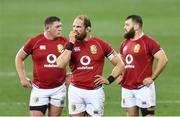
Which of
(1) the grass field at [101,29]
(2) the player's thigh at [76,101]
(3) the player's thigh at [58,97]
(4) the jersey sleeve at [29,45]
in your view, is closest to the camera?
(2) the player's thigh at [76,101]

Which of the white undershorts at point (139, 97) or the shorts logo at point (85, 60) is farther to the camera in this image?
the white undershorts at point (139, 97)

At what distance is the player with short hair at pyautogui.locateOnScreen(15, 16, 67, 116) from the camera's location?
52.5 feet

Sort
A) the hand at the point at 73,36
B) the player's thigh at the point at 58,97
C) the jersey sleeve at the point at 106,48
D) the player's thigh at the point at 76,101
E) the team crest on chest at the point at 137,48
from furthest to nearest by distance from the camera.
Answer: the team crest on chest at the point at 137,48, the player's thigh at the point at 58,97, the jersey sleeve at the point at 106,48, the player's thigh at the point at 76,101, the hand at the point at 73,36

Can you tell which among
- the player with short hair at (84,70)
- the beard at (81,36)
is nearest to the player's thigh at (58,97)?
the player with short hair at (84,70)

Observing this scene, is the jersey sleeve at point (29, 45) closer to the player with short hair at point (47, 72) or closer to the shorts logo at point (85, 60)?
the player with short hair at point (47, 72)

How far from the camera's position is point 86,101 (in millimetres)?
15148

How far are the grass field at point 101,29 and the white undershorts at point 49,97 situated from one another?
124 inches

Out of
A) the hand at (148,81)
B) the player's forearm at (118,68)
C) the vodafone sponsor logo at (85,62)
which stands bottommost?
the hand at (148,81)

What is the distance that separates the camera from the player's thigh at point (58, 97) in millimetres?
15977

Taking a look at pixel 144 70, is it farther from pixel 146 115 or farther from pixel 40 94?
pixel 40 94

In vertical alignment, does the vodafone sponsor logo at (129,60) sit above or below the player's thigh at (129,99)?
above

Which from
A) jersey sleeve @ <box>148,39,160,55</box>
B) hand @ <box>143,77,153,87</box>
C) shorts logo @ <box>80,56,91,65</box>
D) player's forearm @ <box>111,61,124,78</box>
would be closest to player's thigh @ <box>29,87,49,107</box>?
shorts logo @ <box>80,56,91,65</box>

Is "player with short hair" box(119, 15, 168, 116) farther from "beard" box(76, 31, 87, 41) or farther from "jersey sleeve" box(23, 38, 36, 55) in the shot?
"jersey sleeve" box(23, 38, 36, 55)

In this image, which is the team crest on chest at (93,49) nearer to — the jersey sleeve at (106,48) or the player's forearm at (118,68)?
the jersey sleeve at (106,48)
